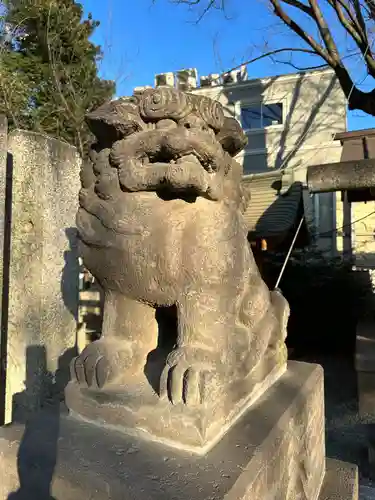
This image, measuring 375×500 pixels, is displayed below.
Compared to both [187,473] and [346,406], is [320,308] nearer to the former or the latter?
[346,406]

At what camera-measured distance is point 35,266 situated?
80.2 inches

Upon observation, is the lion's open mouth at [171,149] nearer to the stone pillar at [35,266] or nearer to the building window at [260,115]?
the stone pillar at [35,266]

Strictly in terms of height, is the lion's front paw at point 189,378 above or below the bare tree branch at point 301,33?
below

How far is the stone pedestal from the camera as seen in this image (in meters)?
0.89

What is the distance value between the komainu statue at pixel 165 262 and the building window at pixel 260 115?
7.99 m

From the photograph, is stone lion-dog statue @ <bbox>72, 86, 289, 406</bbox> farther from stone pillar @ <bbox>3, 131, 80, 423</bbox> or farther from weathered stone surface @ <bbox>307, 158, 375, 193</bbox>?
weathered stone surface @ <bbox>307, 158, 375, 193</bbox>

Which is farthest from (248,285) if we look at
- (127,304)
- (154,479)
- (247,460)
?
(154,479)

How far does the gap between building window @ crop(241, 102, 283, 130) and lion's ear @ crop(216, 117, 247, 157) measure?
7945 mm

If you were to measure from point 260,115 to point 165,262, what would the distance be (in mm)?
8352

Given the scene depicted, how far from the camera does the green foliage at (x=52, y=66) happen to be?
5.63m

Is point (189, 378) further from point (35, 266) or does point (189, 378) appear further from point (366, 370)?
point (366, 370)

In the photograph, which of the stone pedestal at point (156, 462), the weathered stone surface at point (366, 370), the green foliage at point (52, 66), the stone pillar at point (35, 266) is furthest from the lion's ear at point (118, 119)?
the green foliage at point (52, 66)

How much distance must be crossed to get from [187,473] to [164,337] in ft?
1.79

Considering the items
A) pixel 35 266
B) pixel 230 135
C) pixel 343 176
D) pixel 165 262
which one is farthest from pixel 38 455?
pixel 343 176
